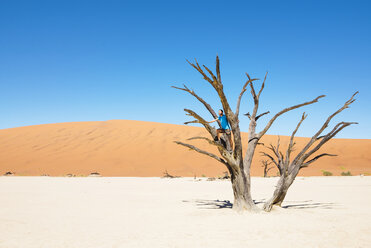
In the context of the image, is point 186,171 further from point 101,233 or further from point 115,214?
point 101,233

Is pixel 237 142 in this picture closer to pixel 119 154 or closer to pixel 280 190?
pixel 280 190

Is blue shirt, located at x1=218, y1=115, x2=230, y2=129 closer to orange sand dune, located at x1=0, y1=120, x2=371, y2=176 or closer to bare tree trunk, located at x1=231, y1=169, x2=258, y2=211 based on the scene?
bare tree trunk, located at x1=231, y1=169, x2=258, y2=211

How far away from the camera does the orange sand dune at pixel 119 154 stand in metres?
24.7

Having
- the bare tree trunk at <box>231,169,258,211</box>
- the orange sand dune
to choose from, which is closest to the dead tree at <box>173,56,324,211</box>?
the bare tree trunk at <box>231,169,258,211</box>

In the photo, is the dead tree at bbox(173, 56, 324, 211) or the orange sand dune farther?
the orange sand dune

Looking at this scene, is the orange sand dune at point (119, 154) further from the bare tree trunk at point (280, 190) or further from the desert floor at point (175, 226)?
the bare tree trunk at point (280, 190)

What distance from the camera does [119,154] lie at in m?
29.3

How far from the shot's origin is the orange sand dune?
2466 cm

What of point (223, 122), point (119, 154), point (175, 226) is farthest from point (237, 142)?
point (119, 154)

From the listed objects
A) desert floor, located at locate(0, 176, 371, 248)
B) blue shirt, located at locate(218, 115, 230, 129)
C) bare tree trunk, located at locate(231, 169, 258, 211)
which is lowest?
desert floor, located at locate(0, 176, 371, 248)

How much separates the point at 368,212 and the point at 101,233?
20.1 feet

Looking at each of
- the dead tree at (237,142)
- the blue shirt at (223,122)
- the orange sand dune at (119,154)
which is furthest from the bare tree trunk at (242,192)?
the orange sand dune at (119,154)

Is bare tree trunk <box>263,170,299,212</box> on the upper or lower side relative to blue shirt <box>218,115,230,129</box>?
lower

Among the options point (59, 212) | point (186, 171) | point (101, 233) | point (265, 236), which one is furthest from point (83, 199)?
point (186, 171)
